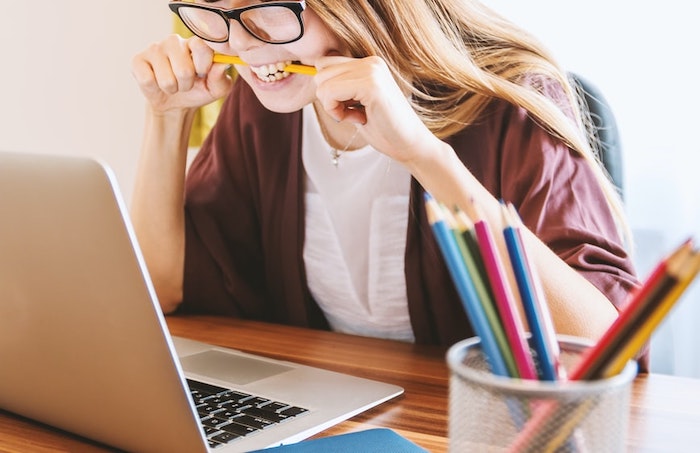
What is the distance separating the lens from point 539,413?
373 millimetres

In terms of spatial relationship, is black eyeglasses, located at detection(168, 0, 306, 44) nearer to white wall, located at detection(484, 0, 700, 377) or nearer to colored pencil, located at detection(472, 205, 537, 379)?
colored pencil, located at detection(472, 205, 537, 379)

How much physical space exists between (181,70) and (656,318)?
0.93 meters

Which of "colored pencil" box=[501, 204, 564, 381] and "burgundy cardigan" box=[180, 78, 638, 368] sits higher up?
"colored pencil" box=[501, 204, 564, 381]

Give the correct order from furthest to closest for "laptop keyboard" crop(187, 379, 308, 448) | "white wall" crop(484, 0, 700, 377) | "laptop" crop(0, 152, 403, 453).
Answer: "white wall" crop(484, 0, 700, 377) < "laptop keyboard" crop(187, 379, 308, 448) < "laptop" crop(0, 152, 403, 453)

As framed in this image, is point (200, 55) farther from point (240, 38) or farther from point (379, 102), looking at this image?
point (379, 102)

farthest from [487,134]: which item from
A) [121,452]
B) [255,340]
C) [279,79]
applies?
[121,452]

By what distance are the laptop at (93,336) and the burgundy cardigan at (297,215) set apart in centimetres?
37

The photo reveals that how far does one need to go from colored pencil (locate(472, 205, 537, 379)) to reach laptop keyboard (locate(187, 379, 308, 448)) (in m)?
0.32

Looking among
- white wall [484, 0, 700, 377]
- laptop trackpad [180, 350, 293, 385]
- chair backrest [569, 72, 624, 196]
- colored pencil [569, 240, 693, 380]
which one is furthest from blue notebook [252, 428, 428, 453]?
white wall [484, 0, 700, 377]

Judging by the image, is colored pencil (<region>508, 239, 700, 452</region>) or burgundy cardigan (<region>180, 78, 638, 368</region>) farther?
burgundy cardigan (<region>180, 78, 638, 368</region>)

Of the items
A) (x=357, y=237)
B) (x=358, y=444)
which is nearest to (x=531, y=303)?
(x=358, y=444)

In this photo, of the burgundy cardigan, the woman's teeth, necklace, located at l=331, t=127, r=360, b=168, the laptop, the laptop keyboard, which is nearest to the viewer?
the laptop

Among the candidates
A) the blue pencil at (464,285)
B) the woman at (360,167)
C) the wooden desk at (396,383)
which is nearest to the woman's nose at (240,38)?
the woman at (360,167)

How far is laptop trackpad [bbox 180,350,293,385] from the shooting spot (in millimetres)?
820
